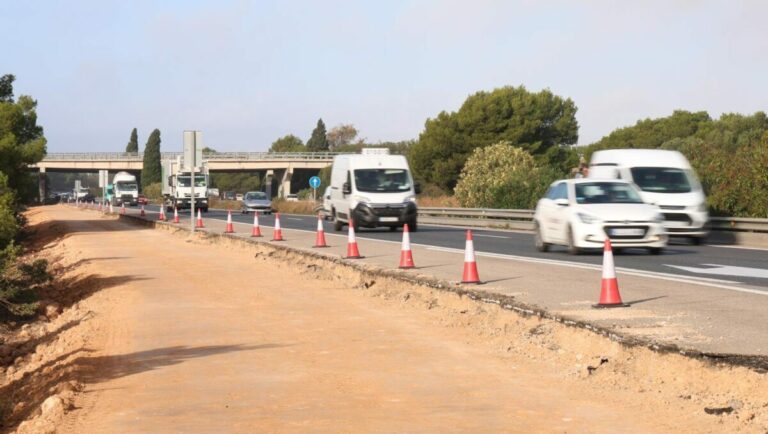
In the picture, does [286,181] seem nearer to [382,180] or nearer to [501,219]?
[501,219]

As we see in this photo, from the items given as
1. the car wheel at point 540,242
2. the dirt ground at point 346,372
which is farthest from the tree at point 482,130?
the dirt ground at point 346,372

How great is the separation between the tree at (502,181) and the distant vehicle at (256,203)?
518 inches

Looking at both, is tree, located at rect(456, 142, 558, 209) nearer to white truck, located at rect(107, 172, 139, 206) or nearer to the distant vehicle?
the distant vehicle

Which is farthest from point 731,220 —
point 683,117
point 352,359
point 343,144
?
point 343,144

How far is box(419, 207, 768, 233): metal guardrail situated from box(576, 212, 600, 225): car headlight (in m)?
8.15

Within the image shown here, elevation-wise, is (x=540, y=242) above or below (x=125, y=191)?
below

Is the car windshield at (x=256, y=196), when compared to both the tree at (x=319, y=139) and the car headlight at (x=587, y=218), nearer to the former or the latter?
the car headlight at (x=587, y=218)

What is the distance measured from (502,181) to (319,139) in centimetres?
11037

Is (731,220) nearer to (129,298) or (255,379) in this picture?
(129,298)

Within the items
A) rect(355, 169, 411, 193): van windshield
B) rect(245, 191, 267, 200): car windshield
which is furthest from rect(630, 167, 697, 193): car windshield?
rect(245, 191, 267, 200): car windshield

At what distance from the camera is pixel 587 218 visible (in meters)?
22.0

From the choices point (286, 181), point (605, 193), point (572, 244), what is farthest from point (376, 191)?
point (286, 181)

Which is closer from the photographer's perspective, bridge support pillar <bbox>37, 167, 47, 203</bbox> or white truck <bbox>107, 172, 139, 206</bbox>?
white truck <bbox>107, 172, 139, 206</bbox>

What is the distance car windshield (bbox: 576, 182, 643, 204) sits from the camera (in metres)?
22.8
